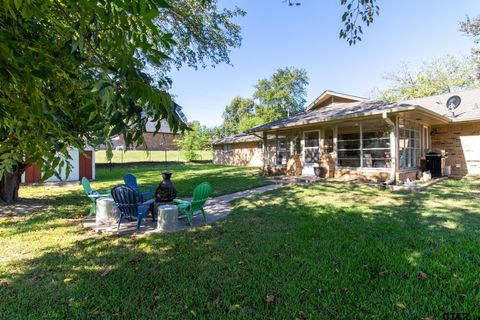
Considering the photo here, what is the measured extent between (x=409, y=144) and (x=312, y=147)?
13.6ft

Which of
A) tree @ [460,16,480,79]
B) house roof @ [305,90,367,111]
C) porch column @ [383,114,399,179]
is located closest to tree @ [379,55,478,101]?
tree @ [460,16,480,79]

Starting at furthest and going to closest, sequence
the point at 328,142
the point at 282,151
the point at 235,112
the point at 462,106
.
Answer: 1. the point at 235,112
2. the point at 282,151
3. the point at 462,106
4. the point at 328,142

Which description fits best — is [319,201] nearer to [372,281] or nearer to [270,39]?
[372,281]

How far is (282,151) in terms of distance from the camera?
14.7m

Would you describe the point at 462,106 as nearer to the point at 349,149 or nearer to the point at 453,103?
the point at 453,103

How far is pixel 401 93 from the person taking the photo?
30188 millimetres

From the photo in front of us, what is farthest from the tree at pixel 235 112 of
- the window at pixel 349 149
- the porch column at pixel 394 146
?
the porch column at pixel 394 146

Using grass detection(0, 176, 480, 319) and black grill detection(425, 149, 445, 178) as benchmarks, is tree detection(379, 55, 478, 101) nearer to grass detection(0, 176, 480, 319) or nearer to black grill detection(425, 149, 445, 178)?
black grill detection(425, 149, 445, 178)

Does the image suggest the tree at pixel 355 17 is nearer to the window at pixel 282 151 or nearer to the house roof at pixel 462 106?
the window at pixel 282 151

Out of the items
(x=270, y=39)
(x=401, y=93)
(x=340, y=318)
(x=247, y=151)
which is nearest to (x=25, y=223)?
(x=340, y=318)

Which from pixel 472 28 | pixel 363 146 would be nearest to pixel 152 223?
pixel 363 146

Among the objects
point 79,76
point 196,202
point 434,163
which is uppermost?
point 79,76

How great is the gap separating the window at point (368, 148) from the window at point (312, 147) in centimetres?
106

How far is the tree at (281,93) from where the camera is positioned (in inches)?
1641
